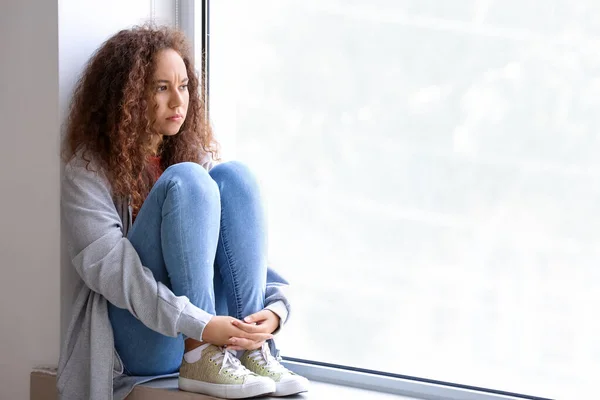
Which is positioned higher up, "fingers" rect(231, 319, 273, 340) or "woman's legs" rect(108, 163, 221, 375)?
"woman's legs" rect(108, 163, 221, 375)

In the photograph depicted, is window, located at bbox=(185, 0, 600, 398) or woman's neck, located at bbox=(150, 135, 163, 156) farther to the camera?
woman's neck, located at bbox=(150, 135, 163, 156)

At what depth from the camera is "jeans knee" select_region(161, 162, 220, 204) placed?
60.0 inches

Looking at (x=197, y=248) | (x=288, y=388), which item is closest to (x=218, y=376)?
(x=288, y=388)

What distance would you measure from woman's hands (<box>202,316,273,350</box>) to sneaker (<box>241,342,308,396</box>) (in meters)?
0.04

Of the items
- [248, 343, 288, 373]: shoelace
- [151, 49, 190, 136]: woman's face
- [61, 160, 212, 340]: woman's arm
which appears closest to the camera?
[61, 160, 212, 340]: woman's arm

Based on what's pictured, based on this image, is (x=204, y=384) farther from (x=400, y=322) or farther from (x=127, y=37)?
(x=127, y=37)

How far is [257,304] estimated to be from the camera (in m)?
1.65

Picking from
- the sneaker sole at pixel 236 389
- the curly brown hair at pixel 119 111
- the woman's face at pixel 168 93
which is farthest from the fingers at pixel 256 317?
the woman's face at pixel 168 93

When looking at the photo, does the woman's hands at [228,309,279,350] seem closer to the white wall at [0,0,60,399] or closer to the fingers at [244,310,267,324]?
the fingers at [244,310,267,324]

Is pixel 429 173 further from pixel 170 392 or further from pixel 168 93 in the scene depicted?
pixel 170 392

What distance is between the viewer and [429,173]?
1812 mm

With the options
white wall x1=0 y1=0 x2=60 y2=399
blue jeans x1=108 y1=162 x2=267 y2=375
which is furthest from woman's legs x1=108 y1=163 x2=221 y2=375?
white wall x1=0 y1=0 x2=60 y2=399

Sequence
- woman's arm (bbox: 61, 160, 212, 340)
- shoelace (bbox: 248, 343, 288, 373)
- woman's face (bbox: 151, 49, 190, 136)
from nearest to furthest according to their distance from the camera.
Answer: woman's arm (bbox: 61, 160, 212, 340) → shoelace (bbox: 248, 343, 288, 373) → woman's face (bbox: 151, 49, 190, 136)

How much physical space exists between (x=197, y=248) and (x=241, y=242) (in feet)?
0.41
